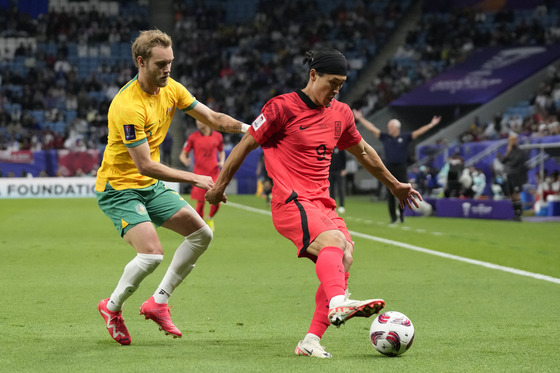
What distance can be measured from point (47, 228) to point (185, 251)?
11.7 meters

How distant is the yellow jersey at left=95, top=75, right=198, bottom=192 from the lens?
6.07m

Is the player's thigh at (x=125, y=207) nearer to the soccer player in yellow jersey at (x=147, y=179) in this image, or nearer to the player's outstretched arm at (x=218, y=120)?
the soccer player in yellow jersey at (x=147, y=179)

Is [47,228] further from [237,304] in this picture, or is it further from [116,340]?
[116,340]

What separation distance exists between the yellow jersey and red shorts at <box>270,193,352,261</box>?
3.69ft

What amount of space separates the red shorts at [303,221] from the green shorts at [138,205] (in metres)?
1.08

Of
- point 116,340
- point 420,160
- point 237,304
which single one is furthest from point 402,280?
point 420,160

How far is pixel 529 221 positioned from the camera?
20250 mm

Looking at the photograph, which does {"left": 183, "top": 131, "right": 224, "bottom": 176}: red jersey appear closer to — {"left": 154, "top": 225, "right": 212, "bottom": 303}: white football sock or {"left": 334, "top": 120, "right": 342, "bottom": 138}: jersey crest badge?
{"left": 154, "top": 225, "right": 212, "bottom": 303}: white football sock

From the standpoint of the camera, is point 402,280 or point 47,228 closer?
point 402,280

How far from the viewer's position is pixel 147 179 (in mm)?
6477

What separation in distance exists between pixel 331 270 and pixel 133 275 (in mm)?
1677

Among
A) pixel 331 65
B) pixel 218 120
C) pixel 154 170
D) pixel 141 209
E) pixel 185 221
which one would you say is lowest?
pixel 185 221

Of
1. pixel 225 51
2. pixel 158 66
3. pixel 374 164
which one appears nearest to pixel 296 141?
pixel 374 164

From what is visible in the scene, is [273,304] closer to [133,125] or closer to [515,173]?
[133,125]
